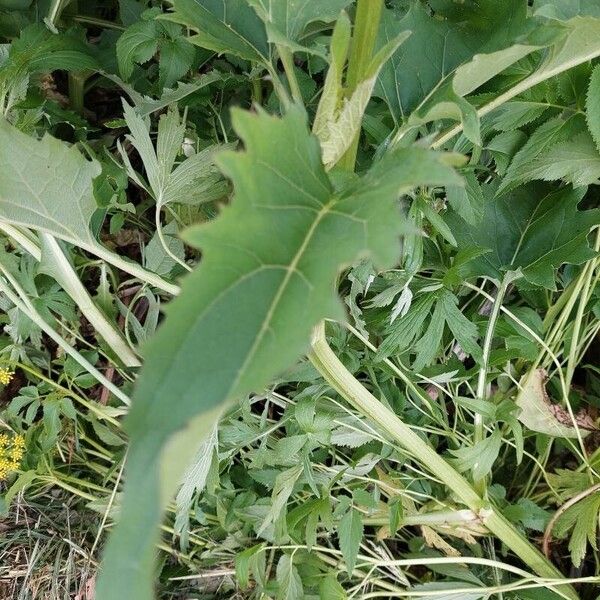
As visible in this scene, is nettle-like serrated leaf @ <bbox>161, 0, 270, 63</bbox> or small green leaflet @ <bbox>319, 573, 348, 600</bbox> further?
small green leaflet @ <bbox>319, 573, 348, 600</bbox>

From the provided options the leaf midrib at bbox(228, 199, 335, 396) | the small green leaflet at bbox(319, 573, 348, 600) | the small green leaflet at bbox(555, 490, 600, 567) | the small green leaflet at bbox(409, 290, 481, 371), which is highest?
the leaf midrib at bbox(228, 199, 335, 396)


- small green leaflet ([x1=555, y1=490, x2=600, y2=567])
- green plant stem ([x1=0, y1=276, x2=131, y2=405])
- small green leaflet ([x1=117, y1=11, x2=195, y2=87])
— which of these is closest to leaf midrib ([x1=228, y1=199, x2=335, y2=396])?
small green leaflet ([x1=117, y1=11, x2=195, y2=87])

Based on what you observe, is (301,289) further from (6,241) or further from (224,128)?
(6,241)

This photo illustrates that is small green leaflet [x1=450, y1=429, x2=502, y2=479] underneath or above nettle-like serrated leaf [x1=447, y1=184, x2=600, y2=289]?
underneath

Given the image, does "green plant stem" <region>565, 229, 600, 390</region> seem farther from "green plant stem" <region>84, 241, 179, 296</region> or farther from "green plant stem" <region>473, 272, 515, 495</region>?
"green plant stem" <region>84, 241, 179, 296</region>

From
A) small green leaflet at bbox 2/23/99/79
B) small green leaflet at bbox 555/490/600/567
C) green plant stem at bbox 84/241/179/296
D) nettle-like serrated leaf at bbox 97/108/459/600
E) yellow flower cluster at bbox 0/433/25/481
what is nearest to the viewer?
nettle-like serrated leaf at bbox 97/108/459/600

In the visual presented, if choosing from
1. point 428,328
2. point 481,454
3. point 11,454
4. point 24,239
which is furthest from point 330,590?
point 24,239

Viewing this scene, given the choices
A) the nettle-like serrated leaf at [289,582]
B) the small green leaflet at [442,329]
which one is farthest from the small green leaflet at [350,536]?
the small green leaflet at [442,329]

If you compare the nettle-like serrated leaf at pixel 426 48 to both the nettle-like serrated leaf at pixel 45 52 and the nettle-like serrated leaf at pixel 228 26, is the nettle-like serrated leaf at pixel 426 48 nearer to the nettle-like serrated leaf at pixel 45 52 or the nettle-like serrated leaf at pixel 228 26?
the nettle-like serrated leaf at pixel 228 26
